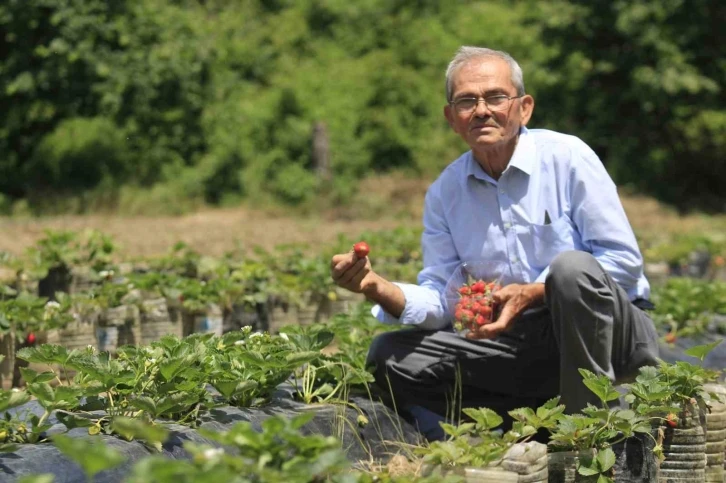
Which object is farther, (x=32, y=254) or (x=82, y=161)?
(x=82, y=161)

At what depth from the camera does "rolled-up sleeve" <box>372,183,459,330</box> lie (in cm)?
375

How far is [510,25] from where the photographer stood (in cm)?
1844

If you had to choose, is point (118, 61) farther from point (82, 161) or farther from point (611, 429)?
point (611, 429)

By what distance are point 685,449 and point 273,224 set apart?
9.26m

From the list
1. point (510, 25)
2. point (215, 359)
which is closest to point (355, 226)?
point (510, 25)

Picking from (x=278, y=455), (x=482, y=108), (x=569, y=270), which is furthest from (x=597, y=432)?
(x=482, y=108)

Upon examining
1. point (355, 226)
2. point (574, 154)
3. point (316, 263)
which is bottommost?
point (355, 226)

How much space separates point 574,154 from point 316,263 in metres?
2.71

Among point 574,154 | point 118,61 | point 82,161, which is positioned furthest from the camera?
point 82,161

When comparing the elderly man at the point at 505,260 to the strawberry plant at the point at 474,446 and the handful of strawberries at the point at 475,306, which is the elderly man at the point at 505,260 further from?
the strawberry plant at the point at 474,446

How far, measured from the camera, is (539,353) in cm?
375

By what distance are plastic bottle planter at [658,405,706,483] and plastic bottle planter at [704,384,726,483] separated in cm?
14

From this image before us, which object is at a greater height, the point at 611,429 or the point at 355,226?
the point at 611,429

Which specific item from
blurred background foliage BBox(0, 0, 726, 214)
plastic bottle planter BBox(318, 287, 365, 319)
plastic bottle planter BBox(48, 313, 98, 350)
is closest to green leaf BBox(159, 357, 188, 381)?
plastic bottle planter BBox(48, 313, 98, 350)
